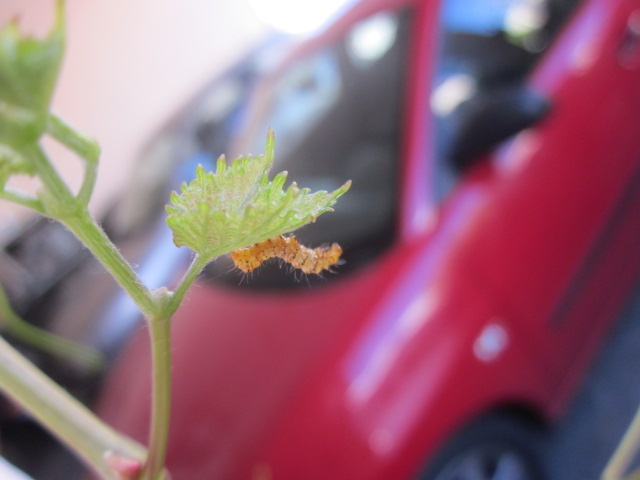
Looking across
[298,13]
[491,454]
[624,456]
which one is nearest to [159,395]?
[624,456]

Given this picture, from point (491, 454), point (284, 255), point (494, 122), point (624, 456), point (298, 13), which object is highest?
point (298, 13)

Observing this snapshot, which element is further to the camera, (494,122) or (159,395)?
(494,122)

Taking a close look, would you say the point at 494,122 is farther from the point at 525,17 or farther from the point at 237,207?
the point at 237,207

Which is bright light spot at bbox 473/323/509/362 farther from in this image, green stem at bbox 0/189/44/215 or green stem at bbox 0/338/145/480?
green stem at bbox 0/189/44/215

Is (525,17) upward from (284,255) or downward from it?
downward

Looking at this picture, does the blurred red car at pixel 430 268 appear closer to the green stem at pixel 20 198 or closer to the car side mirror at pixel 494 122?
the car side mirror at pixel 494 122

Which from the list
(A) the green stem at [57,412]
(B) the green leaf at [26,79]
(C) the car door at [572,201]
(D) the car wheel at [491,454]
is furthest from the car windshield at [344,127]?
(B) the green leaf at [26,79]
